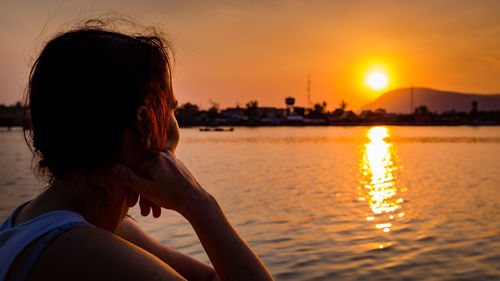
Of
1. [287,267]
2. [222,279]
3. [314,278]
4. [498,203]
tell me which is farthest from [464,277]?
[498,203]

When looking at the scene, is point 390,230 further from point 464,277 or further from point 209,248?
point 209,248

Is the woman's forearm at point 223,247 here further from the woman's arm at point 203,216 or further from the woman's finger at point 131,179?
the woman's finger at point 131,179

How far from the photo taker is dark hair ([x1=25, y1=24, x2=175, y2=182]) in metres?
1.30

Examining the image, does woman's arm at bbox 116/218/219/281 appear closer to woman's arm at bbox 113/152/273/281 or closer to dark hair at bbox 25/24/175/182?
woman's arm at bbox 113/152/273/281

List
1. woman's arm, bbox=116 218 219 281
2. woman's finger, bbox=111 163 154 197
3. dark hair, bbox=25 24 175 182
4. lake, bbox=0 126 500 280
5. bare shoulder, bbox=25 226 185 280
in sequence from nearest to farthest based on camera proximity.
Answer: bare shoulder, bbox=25 226 185 280, dark hair, bbox=25 24 175 182, woman's finger, bbox=111 163 154 197, woman's arm, bbox=116 218 219 281, lake, bbox=0 126 500 280

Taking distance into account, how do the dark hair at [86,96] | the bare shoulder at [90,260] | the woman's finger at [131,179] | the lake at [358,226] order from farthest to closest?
the lake at [358,226] < the woman's finger at [131,179] < the dark hair at [86,96] < the bare shoulder at [90,260]

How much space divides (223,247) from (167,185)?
30cm

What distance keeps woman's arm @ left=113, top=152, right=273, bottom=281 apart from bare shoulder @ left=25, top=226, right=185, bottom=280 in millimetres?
300

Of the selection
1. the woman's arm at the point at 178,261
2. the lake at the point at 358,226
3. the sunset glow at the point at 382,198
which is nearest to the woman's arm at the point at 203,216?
the woman's arm at the point at 178,261

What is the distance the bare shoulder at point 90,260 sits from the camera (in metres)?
1.12

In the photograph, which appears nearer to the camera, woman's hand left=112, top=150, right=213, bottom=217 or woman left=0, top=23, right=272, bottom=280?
woman left=0, top=23, right=272, bottom=280


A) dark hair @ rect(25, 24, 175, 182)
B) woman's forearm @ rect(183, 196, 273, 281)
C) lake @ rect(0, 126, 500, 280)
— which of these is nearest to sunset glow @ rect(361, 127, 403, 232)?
lake @ rect(0, 126, 500, 280)

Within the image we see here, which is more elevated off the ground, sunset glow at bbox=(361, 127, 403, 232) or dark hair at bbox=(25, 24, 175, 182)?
dark hair at bbox=(25, 24, 175, 182)

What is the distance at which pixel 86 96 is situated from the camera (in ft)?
4.25
